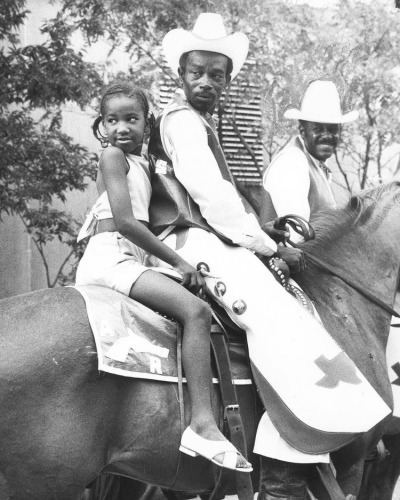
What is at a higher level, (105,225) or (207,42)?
(207,42)

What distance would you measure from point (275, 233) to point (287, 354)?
834 mm

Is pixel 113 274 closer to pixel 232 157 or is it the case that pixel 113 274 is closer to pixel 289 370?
pixel 289 370

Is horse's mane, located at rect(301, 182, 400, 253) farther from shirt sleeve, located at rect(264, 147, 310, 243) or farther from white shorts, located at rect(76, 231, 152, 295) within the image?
white shorts, located at rect(76, 231, 152, 295)

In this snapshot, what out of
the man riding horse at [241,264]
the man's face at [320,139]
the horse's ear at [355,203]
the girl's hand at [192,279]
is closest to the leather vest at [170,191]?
the man riding horse at [241,264]

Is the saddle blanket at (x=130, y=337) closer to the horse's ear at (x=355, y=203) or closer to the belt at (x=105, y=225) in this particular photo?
the belt at (x=105, y=225)

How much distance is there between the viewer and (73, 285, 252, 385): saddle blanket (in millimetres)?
3811

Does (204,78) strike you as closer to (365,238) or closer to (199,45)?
(199,45)

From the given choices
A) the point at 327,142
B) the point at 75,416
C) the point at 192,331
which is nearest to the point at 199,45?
the point at 327,142

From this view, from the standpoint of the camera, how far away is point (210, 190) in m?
4.29

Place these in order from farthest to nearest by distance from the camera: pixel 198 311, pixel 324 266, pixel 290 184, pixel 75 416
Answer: pixel 290 184 → pixel 324 266 → pixel 198 311 → pixel 75 416

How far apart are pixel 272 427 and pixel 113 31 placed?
6.67 m

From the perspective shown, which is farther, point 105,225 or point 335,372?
point 105,225

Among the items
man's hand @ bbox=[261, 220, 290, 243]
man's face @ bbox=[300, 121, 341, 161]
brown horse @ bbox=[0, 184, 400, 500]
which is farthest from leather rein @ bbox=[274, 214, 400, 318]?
man's face @ bbox=[300, 121, 341, 161]

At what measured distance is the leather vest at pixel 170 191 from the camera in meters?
4.43
